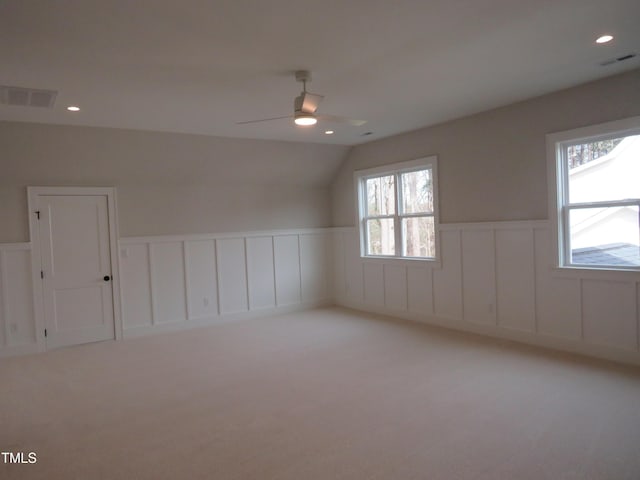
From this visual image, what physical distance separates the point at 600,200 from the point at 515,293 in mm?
1342

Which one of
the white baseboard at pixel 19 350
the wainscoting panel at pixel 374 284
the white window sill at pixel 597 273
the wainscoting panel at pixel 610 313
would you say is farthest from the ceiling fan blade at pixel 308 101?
the white baseboard at pixel 19 350

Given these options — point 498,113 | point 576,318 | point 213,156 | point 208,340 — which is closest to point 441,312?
point 576,318

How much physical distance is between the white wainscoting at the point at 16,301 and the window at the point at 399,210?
471 cm

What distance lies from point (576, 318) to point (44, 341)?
619cm

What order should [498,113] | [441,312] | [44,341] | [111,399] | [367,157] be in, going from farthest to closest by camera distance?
[367,157]
[441,312]
[44,341]
[498,113]
[111,399]

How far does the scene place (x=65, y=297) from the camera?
5.67 meters

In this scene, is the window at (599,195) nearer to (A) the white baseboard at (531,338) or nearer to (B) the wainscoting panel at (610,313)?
(B) the wainscoting panel at (610,313)

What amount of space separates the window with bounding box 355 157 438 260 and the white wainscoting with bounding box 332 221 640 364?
25 cm

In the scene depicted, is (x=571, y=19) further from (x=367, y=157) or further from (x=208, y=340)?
(x=208, y=340)

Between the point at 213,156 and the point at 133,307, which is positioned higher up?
the point at 213,156

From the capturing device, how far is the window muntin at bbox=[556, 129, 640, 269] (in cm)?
414

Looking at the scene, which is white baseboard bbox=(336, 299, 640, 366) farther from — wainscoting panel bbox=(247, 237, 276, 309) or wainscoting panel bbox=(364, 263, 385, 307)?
wainscoting panel bbox=(247, 237, 276, 309)

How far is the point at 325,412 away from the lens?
3393mm

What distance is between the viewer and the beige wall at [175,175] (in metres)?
5.25
